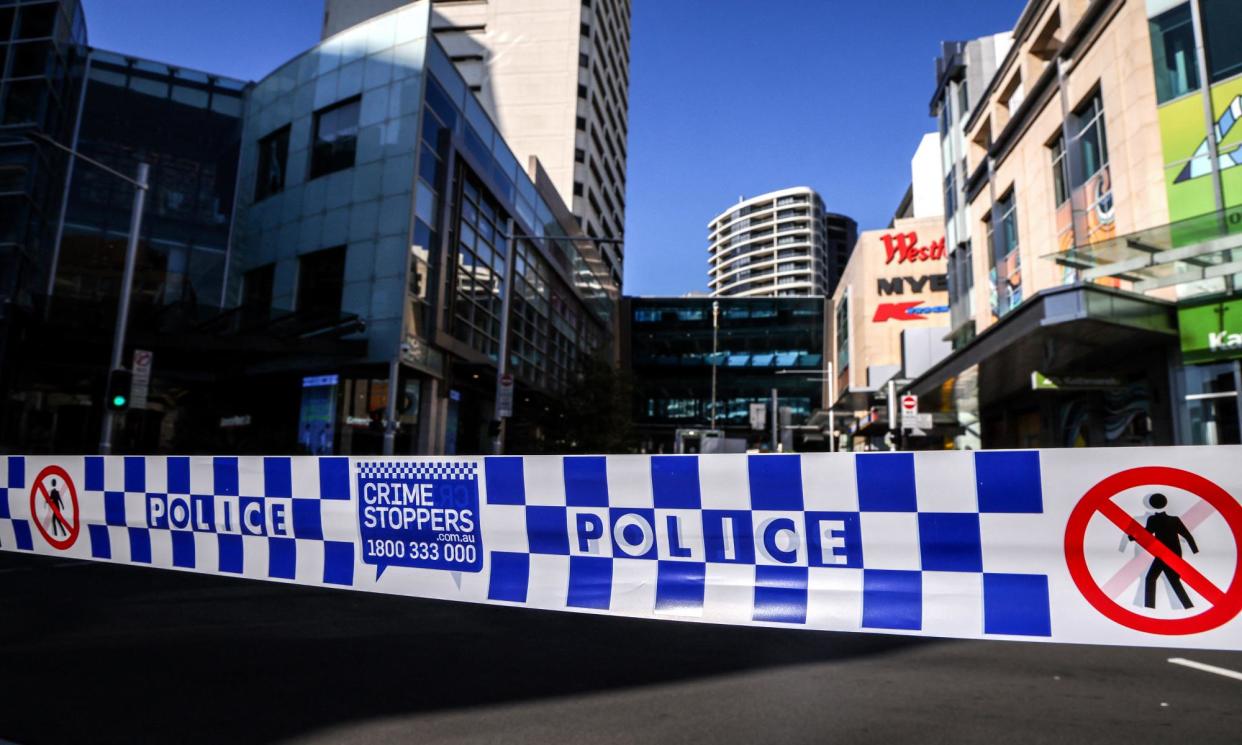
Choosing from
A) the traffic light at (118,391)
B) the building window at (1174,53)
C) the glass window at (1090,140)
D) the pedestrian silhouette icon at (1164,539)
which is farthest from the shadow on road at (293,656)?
the glass window at (1090,140)

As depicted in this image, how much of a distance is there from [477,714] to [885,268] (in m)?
51.8

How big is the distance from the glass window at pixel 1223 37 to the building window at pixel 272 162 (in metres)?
26.7

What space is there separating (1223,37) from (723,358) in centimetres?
6558

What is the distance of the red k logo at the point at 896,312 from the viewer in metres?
50.0

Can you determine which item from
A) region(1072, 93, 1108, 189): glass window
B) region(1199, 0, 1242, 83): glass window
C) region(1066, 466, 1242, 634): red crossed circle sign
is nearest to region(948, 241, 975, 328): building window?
region(1072, 93, 1108, 189): glass window

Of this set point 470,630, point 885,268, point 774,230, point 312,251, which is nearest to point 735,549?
point 470,630

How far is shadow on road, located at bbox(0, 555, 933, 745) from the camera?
3.75 metres

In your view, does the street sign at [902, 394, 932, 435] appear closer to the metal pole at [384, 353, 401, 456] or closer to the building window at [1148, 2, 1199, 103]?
the building window at [1148, 2, 1199, 103]

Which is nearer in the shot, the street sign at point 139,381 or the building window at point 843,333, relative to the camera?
the street sign at point 139,381

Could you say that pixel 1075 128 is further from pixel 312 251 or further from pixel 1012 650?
pixel 312 251

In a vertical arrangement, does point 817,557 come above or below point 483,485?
below

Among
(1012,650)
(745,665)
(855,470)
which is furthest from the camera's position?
(1012,650)

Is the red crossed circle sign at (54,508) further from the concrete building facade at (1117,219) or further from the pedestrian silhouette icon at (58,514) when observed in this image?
the concrete building facade at (1117,219)

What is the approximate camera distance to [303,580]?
4.52m
